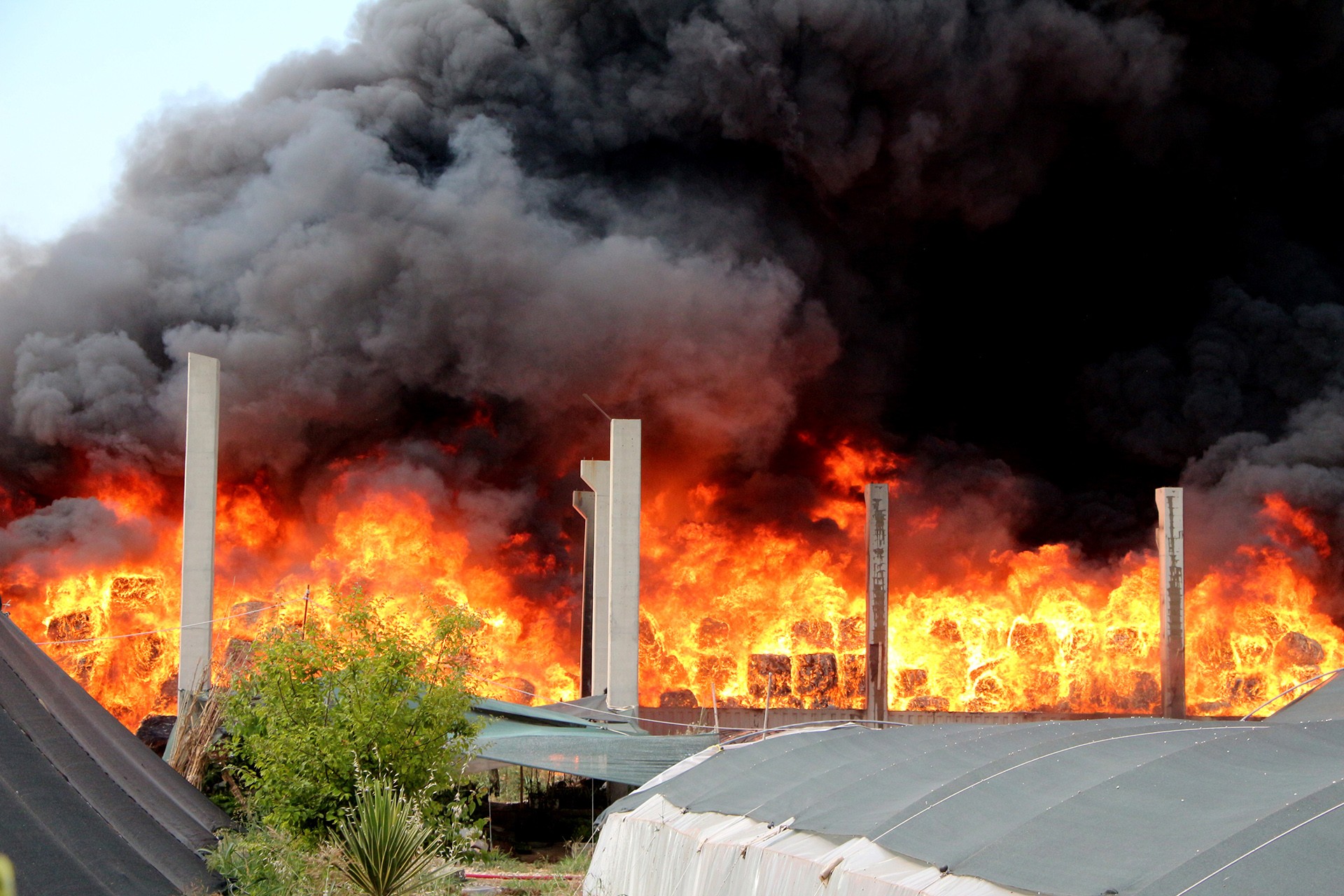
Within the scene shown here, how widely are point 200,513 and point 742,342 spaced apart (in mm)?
20258

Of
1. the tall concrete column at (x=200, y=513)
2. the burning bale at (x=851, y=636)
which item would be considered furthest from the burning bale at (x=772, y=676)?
the tall concrete column at (x=200, y=513)

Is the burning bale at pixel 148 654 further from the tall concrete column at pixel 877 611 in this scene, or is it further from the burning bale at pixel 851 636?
the tall concrete column at pixel 877 611

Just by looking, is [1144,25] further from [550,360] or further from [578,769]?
[578,769]

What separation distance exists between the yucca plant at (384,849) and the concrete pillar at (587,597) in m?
15.1

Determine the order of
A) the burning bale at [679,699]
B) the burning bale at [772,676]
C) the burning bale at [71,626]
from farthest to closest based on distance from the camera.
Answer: the burning bale at [772,676]
the burning bale at [679,699]
the burning bale at [71,626]

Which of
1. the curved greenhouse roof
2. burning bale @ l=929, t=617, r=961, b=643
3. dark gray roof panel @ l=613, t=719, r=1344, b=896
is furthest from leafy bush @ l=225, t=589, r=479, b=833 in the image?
burning bale @ l=929, t=617, r=961, b=643

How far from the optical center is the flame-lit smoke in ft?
109

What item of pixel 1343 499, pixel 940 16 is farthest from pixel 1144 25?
pixel 1343 499

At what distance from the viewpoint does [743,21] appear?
120ft

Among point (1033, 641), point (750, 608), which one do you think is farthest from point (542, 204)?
point (1033, 641)

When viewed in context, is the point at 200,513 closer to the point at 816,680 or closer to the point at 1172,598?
the point at 816,680

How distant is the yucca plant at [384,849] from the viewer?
11414 millimetres

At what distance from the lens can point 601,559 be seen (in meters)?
25.2

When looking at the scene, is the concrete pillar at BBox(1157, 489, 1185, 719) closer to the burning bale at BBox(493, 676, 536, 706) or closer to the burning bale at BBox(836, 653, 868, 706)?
the burning bale at BBox(836, 653, 868, 706)
